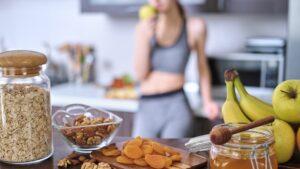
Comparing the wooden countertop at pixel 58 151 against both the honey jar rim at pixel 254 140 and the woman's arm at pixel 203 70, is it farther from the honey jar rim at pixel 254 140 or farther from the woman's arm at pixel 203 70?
the woman's arm at pixel 203 70

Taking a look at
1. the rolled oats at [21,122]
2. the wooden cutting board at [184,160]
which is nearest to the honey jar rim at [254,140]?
the wooden cutting board at [184,160]

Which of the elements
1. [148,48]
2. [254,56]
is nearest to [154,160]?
[148,48]

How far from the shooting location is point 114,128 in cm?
A: 93

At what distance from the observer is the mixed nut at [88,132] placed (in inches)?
35.6

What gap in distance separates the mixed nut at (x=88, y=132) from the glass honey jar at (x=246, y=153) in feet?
0.95

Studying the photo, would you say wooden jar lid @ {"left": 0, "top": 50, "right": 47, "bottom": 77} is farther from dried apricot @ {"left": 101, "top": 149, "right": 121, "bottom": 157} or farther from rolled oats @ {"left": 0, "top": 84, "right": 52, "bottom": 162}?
dried apricot @ {"left": 101, "top": 149, "right": 121, "bottom": 157}

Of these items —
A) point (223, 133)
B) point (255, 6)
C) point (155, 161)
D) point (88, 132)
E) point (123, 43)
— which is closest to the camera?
point (223, 133)

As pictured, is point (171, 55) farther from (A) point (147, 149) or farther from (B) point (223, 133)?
Answer: (B) point (223, 133)

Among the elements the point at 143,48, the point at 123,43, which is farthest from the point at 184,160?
the point at 123,43

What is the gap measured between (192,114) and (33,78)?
1.25 metres

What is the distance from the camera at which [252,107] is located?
834 millimetres

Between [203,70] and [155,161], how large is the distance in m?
1.30

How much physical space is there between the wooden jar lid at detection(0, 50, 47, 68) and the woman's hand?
1.26 metres

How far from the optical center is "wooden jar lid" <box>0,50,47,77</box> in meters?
0.81
